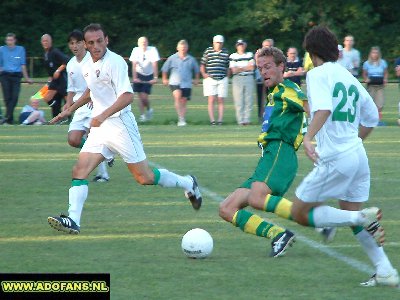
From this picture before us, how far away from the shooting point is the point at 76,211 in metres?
9.48

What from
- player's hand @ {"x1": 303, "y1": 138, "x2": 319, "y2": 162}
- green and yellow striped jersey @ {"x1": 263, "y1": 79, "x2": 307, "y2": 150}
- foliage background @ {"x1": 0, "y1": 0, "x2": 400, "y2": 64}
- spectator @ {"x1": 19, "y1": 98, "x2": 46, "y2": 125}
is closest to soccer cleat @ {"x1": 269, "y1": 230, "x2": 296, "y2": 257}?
green and yellow striped jersey @ {"x1": 263, "y1": 79, "x2": 307, "y2": 150}

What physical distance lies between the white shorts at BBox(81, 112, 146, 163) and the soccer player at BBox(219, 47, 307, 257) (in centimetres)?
164

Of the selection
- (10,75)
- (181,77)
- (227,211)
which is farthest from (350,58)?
(227,211)

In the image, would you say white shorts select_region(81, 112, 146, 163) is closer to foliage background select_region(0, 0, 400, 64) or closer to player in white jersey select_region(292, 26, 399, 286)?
player in white jersey select_region(292, 26, 399, 286)

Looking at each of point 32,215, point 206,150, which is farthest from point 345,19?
point 32,215

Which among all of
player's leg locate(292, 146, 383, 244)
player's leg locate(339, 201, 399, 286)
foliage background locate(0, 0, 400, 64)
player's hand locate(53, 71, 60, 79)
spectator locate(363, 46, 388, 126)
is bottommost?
foliage background locate(0, 0, 400, 64)

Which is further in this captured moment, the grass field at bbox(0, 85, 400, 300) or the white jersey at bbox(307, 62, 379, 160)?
the grass field at bbox(0, 85, 400, 300)

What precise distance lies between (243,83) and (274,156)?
14.8 metres

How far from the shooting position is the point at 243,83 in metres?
23.2

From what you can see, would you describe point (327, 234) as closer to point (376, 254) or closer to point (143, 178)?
point (376, 254)

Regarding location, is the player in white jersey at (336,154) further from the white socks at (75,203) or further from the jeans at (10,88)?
the jeans at (10,88)

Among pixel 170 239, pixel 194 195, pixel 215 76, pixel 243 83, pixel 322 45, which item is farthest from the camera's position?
pixel 215 76

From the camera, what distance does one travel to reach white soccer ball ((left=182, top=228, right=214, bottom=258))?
27.1ft

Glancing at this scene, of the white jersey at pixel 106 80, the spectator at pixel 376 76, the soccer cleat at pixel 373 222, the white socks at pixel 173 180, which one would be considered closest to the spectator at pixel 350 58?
the spectator at pixel 376 76
